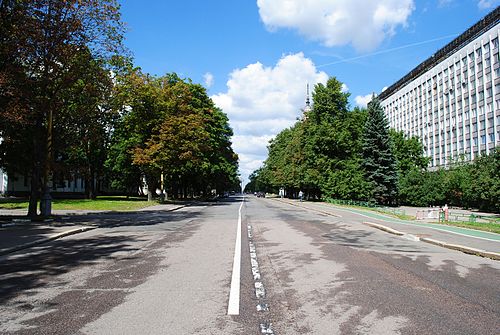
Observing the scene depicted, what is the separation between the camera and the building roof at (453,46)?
7012 centimetres

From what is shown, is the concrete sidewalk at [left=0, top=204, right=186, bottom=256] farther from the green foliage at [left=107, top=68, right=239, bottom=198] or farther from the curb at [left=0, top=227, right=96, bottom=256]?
the green foliage at [left=107, top=68, right=239, bottom=198]

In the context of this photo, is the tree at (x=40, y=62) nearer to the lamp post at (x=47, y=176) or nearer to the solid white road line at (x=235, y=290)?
the lamp post at (x=47, y=176)

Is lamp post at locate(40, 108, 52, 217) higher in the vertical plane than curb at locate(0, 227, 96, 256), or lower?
higher

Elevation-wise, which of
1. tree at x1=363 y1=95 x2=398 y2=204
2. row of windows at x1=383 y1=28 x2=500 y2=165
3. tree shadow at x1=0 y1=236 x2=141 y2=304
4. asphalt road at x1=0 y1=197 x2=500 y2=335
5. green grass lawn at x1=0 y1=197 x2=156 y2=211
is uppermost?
row of windows at x1=383 y1=28 x2=500 y2=165

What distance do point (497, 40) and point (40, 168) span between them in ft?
229

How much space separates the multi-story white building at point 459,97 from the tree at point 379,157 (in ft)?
57.6

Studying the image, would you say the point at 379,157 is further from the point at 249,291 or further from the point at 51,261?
the point at 249,291

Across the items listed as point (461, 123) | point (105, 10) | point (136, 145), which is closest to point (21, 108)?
point (105, 10)

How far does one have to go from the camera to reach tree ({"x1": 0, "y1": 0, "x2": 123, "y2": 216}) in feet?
59.3

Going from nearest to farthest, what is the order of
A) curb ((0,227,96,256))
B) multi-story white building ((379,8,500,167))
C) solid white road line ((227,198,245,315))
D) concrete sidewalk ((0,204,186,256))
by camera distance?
solid white road line ((227,198,245,315))
curb ((0,227,96,256))
concrete sidewalk ((0,204,186,256))
multi-story white building ((379,8,500,167))

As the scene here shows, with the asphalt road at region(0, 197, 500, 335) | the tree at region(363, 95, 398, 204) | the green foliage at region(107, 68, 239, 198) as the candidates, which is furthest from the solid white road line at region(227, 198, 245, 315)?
the tree at region(363, 95, 398, 204)

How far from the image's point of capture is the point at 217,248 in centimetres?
1276

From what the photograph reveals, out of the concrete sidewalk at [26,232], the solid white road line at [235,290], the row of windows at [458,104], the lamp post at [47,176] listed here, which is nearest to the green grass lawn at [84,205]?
the lamp post at [47,176]

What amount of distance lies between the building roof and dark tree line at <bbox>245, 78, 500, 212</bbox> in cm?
2142
